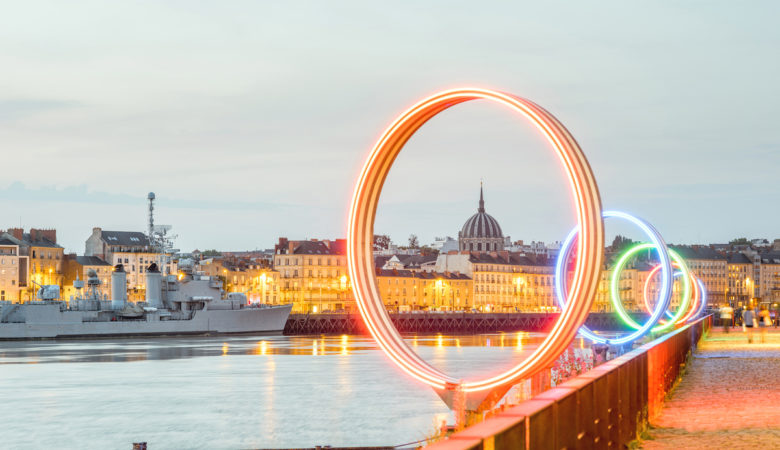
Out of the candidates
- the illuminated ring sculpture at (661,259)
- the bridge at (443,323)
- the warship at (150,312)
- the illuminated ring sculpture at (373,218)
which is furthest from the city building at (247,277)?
the illuminated ring sculpture at (373,218)

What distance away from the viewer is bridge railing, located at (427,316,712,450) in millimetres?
7027

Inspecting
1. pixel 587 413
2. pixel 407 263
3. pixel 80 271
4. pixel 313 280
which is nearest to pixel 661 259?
pixel 587 413

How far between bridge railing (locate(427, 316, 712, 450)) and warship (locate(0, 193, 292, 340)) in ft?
266

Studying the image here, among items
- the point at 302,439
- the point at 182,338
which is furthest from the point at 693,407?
the point at 182,338

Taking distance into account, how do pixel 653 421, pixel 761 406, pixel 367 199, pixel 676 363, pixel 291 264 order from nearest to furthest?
pixel 367 199 < pixel 653 421 < pixel 761 406 < pixel 676 363 < pixel 291 264

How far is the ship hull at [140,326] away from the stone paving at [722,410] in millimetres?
73254

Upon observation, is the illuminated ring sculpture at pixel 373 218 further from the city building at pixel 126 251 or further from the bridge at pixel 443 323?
the city building at pixel 126 251

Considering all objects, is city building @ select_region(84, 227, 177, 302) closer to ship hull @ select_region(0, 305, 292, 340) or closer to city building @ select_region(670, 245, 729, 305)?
ship hull @ select_region(0, 305, 292, 340)

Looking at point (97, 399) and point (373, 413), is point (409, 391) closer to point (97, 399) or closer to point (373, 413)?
point (373, 413)

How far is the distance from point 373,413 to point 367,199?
48.0 ft

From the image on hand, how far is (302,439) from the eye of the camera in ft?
75.4

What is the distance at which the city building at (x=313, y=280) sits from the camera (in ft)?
530

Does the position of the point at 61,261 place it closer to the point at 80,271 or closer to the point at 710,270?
the point at 80,271

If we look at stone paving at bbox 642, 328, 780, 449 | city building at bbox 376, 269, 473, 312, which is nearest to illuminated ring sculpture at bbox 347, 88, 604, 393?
stone paving at bbox 642, 328, 780, 449
